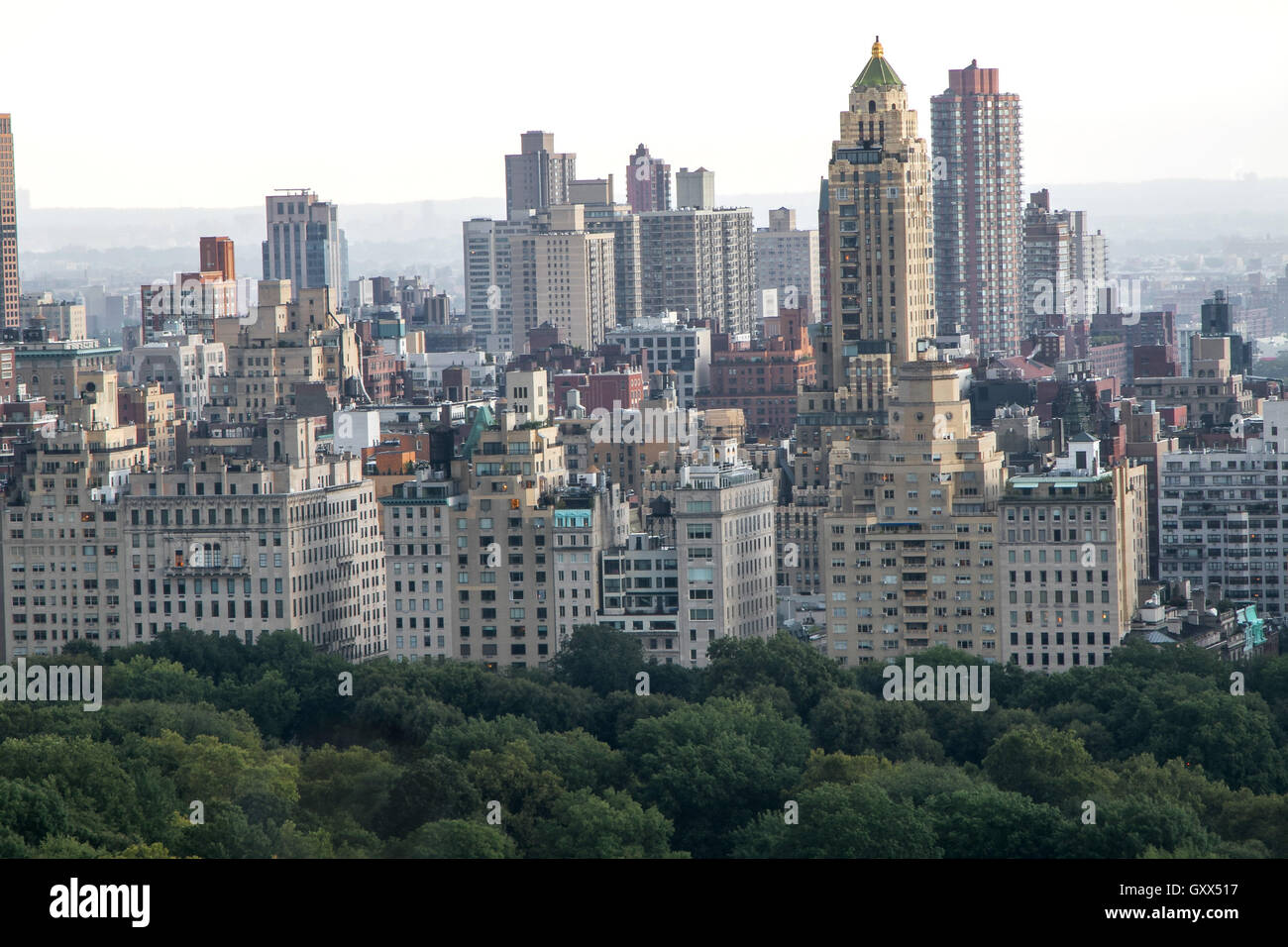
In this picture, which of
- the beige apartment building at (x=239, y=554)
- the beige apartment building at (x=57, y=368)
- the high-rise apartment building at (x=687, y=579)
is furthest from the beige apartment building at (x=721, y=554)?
the beige apartment building at (x=57, y=368)

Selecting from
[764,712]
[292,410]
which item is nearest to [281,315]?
[292,410]

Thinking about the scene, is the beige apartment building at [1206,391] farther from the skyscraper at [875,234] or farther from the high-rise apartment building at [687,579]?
the high-rise apartment building at [687,579]

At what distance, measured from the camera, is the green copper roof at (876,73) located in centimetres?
13525

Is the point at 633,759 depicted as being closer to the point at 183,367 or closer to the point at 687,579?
the point at 687,579

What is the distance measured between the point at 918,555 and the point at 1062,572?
19.4ft

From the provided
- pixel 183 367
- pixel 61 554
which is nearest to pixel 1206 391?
pixel 183 367

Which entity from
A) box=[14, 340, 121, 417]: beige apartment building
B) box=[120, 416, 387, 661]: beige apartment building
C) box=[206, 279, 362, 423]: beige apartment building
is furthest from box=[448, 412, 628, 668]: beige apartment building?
box=[14, 340, 121, 417]: beige apartment building

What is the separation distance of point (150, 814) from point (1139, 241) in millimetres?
128824

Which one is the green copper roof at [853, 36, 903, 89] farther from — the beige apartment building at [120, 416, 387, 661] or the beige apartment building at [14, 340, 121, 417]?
the beige apartment building at [14, 340, 121, 417]

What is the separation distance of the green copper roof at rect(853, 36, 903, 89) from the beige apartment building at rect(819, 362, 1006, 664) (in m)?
42.3

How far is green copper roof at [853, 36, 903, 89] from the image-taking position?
135 metres

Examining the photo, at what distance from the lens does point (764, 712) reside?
77.7 m

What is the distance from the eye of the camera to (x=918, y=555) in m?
95.9
